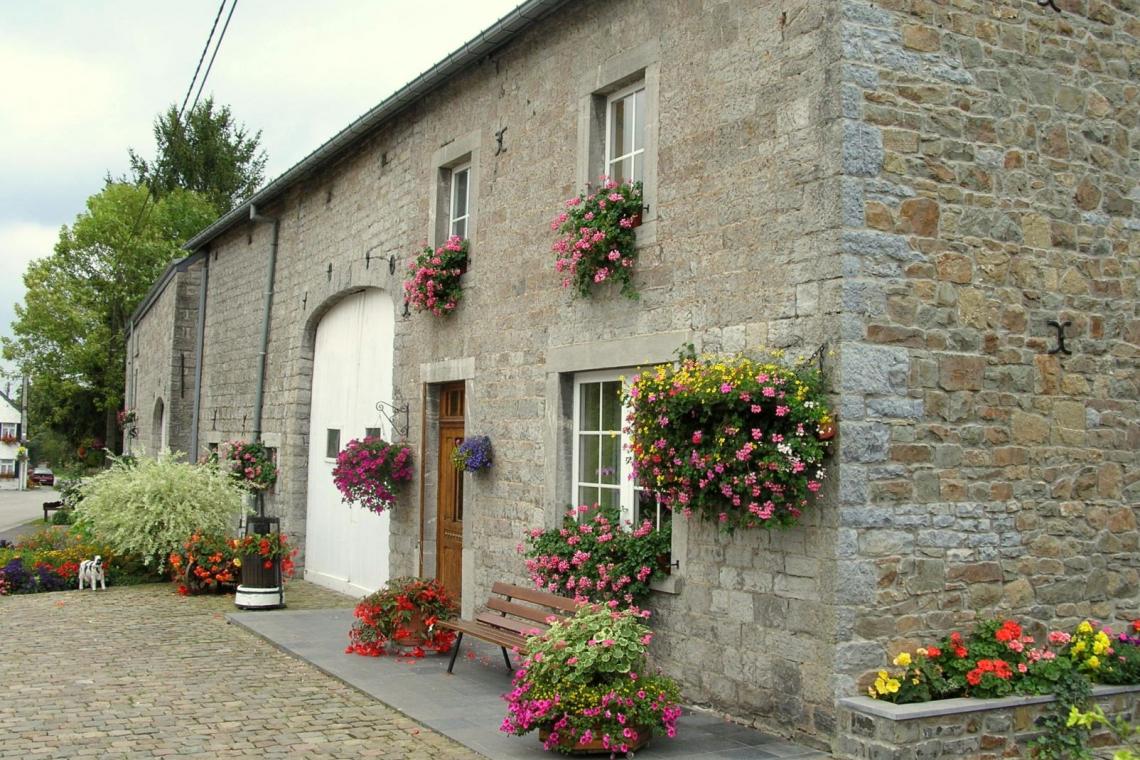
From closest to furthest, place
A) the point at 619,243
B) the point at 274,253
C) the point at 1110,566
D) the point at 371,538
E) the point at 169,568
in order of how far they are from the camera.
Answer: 1. the point at 1110,566
2. the point at 619,243
3. the point at 371,538
4. the point at 169,568
5. the point at 274,253

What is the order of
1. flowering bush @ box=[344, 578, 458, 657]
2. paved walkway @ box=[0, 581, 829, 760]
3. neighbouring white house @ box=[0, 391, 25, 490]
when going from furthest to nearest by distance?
neighbouring white house @ box=[0, 391, 25, 490] → flowering bush @ box=[344, 578, 458, 657] → paved walkway @ box=[0, 581, 829, 760]

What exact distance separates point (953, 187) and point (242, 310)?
41.9 feet

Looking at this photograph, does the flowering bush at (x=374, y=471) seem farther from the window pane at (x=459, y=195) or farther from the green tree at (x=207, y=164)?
the green tree at (x=207, y=164)

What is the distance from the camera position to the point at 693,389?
20.3ft

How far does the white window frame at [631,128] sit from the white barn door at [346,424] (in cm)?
449

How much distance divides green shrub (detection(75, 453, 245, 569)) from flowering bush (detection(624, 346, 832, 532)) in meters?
8.37

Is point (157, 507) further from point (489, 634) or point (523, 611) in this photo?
point (523, 611)

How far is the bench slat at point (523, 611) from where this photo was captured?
7211mm

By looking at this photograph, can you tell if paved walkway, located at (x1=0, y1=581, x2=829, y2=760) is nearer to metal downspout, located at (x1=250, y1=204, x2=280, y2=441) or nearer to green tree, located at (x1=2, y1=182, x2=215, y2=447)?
metal downspout, located at (x1=250, y1=204, x2=280, y2=441)

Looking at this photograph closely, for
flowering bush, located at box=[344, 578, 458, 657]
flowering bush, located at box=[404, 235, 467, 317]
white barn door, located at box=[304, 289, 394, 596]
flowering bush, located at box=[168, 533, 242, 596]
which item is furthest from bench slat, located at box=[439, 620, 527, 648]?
flowering bush, located at box=[168, 533, 242, 596]

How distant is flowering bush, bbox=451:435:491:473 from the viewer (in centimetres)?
936

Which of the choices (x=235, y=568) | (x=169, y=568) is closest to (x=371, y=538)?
(x=235, y=568)

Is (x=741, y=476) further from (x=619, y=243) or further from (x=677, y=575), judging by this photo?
(x=619, y=243)

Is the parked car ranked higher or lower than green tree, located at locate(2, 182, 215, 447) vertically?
lower
